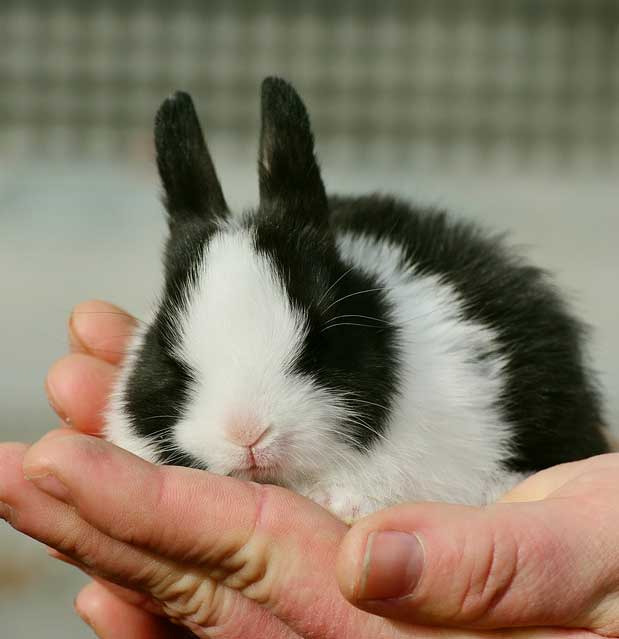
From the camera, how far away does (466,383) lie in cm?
233

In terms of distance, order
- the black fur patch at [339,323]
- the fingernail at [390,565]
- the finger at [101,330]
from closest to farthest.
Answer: the fingernail at [390,565] → the black fur patch at [339,323] → the finger at [101,330]

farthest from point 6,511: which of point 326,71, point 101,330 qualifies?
point 326,71

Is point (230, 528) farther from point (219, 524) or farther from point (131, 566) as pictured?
point (131, 566)

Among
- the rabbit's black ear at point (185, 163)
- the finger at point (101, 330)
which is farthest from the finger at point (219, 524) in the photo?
the finger at point (101, 330)

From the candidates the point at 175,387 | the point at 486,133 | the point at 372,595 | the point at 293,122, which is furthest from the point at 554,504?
the point at 486,133

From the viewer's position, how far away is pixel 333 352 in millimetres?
2119

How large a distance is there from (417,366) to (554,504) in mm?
548

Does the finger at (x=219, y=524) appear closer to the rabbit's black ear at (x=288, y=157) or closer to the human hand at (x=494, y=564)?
the human hand at (x=494, y=564)

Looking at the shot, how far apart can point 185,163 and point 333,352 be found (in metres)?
0.64

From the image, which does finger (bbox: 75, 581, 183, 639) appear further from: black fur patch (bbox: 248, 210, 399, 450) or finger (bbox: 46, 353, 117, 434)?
black fur patch (bbox: 248, 210, 399, 450)

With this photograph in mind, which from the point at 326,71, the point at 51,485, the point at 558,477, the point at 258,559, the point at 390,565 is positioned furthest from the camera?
the point at 326,71

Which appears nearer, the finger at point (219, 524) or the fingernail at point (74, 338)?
the finger at point (219, 524)

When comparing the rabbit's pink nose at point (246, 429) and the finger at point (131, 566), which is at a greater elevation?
the rabbit's pink nose at point (246, 429)

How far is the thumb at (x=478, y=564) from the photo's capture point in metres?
1.67
